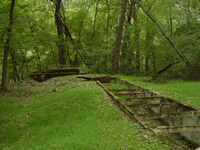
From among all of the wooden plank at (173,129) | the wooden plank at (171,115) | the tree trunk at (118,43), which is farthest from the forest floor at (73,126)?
the tree trunk at (118,43)

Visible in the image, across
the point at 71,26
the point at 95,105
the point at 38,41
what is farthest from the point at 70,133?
the point at 71,26

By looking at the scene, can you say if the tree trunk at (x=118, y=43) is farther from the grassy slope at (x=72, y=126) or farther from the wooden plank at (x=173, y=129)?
the wooden plank at (x=173, y=129)

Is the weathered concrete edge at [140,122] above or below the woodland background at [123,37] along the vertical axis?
below

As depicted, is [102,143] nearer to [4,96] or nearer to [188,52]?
[4,96]

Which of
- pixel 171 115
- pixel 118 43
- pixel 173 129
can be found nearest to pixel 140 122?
pixel 173 129

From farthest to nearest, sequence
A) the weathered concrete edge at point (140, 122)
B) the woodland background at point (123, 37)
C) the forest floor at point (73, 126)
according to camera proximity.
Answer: the woodland background at point (123, 37), the forest floor at point (73, 126), the weathered concrete edge at point (140, 122)

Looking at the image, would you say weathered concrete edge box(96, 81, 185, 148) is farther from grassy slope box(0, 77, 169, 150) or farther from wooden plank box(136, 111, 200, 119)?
wooden plank box(136, 111, 200, 119)

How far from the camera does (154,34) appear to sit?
15.9 m

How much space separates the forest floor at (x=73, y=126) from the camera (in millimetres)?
3619

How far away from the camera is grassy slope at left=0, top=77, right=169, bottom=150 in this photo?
364 cm

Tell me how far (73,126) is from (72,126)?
40 millimetres

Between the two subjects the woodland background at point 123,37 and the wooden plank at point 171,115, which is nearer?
the wooden plank at point 171,115

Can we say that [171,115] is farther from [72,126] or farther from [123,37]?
[123,37]

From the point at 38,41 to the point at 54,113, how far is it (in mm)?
11788
